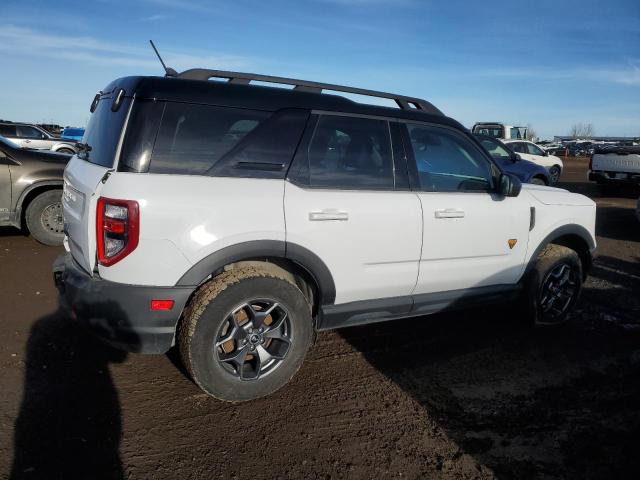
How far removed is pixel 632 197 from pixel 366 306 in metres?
15.1

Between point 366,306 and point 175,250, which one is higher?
point 175,250

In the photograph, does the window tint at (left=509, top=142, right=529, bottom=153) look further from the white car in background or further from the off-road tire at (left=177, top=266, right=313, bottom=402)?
the off-road tire at (left=177, top=266, right=313, bottom=402)

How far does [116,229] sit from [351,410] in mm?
1768

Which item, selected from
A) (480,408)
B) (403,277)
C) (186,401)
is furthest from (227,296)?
(480,408)

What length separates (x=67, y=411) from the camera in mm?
2920

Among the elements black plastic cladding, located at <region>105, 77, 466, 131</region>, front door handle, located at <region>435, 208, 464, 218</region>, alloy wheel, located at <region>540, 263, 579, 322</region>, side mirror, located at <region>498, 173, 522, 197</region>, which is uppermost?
Result: black plastic cladding, located at <region>105, 77, 466, 131</region>

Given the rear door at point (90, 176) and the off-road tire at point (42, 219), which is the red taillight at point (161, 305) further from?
the off-road tire at point (42, 219)

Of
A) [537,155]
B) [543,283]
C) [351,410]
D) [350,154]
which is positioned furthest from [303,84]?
[537,155]

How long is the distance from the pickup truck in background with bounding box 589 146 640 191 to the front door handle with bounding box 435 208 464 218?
12.8 metres

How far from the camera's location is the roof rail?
10.3ft

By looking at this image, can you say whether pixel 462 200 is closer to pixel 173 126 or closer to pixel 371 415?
pixel 371 415

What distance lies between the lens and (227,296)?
2.91 meters

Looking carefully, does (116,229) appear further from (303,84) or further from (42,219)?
(42,219)

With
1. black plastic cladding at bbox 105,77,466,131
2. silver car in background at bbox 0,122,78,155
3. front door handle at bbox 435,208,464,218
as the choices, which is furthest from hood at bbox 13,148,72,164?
silver car in background at bbox 0,122,78,155
